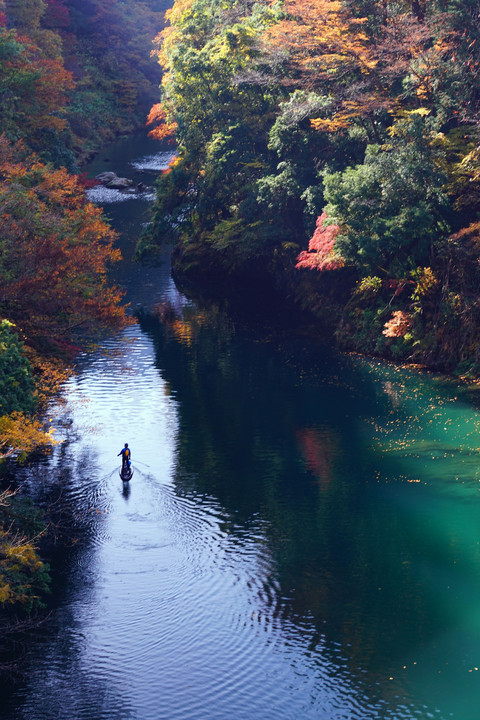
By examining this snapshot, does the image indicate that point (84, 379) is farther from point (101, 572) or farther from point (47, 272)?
point (101, 572)

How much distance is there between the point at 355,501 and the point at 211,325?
21.2m

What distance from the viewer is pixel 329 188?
123 ft

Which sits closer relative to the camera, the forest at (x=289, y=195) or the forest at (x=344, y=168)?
the forest at (x=289, y=195)

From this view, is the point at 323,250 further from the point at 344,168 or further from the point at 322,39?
the point at 322,39

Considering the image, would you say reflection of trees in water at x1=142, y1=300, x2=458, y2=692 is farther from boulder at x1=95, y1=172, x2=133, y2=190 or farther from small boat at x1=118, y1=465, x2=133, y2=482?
boulder at x1=95, y1=172, x2=133, y2=190

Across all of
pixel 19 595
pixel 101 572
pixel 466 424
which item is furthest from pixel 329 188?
pixel 19 595

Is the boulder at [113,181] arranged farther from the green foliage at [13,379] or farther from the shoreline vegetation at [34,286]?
the green foliage at [13,379]

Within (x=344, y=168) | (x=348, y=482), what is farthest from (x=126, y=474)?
(x=344, y=168)

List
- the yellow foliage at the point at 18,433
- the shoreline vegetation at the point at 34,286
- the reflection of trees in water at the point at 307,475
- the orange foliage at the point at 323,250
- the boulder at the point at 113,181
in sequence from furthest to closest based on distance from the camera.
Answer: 1. the boulder at the point at 113,181
2. the orange foliage at the point at 323,250
3. the yellow foliage at the point at 18,433
4. the shoreline vegetation at the point at 34,286
5. the reflection of trees in water at the point at 307,475

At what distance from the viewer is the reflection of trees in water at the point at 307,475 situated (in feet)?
62.7

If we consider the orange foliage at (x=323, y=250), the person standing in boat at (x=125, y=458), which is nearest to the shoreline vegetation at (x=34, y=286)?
the person standing in boat at (x=125, y=458)

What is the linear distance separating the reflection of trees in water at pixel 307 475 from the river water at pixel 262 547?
0.07 meters

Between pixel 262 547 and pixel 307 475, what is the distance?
495 centimetres

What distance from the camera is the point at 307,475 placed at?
2645cm
